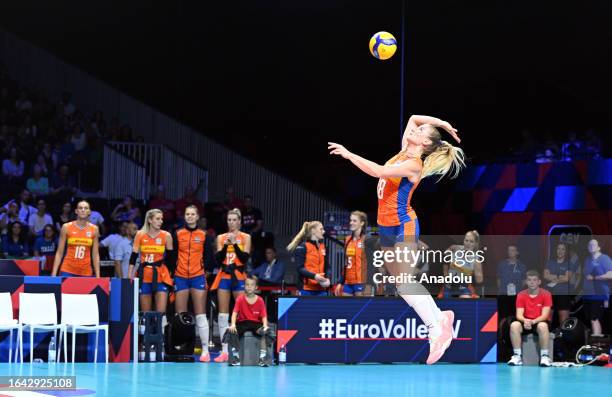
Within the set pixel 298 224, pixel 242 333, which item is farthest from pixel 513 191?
pixel 242 333

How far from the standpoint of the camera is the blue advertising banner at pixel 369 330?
14578 mm

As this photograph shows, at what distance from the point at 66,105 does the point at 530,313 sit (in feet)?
39.3

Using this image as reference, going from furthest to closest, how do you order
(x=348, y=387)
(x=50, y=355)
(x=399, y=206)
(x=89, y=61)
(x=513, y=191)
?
(x=89, y=61), (x=513, y=191), (x=50, y=355), (x=348, y=387), (x=399, y=206)

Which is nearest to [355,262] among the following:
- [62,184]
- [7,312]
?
[7,312]

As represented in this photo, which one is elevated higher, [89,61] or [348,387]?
[89,61]

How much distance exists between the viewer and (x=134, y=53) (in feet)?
79.4

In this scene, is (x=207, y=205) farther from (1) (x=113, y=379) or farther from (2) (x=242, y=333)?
(1) (x=113, y=379)

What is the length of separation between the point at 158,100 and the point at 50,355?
1138 centimetres

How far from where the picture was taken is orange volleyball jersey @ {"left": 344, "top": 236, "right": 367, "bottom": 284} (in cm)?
1473

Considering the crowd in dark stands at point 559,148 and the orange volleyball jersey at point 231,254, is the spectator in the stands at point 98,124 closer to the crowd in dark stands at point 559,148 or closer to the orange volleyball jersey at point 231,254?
the orange volleyball jersey at point 231,254

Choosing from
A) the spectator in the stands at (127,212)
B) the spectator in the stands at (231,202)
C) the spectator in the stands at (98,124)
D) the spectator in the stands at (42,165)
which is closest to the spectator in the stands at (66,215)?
the spectator in the stands at (127,212)

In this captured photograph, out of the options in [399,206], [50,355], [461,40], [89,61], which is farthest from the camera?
[89,61]

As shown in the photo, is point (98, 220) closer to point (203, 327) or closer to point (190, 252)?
point (190, 252)

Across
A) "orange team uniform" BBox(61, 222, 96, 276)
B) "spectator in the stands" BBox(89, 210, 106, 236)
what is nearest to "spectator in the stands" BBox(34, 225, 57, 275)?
"spectator in the stands" BBox(89, 210, 106, 236)
